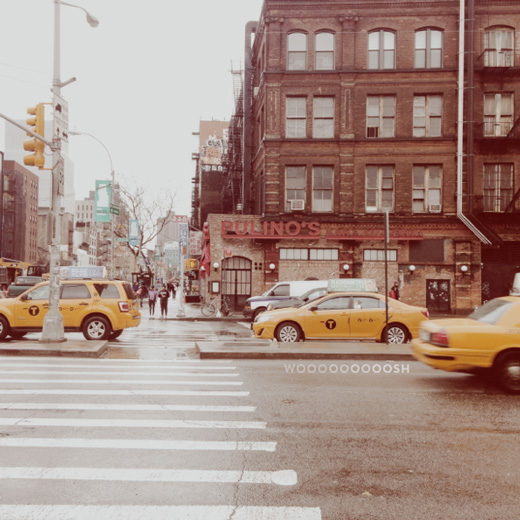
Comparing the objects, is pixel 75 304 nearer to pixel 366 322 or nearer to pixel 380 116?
pixel 366 322

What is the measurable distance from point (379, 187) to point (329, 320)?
19.0 metres

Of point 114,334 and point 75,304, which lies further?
point 114,334

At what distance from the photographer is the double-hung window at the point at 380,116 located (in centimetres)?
3453

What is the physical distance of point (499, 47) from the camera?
112ft

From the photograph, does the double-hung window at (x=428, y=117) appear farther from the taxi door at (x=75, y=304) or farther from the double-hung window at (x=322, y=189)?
the taxi door at (x=75, y=304)

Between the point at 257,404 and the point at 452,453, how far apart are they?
3.16 m

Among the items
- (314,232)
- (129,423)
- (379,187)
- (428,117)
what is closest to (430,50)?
(428,117)

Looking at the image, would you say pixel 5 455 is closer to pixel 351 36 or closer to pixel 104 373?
pixel 104 373

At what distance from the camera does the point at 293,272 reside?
114ft

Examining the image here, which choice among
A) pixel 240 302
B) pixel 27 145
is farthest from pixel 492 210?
pixel 27 145

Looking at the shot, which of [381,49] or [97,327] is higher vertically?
[381,49]

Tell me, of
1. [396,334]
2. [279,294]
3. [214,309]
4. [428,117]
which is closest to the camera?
[396,334]

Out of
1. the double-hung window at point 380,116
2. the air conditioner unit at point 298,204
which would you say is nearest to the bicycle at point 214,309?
the air conditioner unit at point 298,204

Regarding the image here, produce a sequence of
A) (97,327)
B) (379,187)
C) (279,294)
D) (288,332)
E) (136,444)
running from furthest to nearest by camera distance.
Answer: (379,187)
(279,294)
(97,327)
(288,332)
(136,444)
